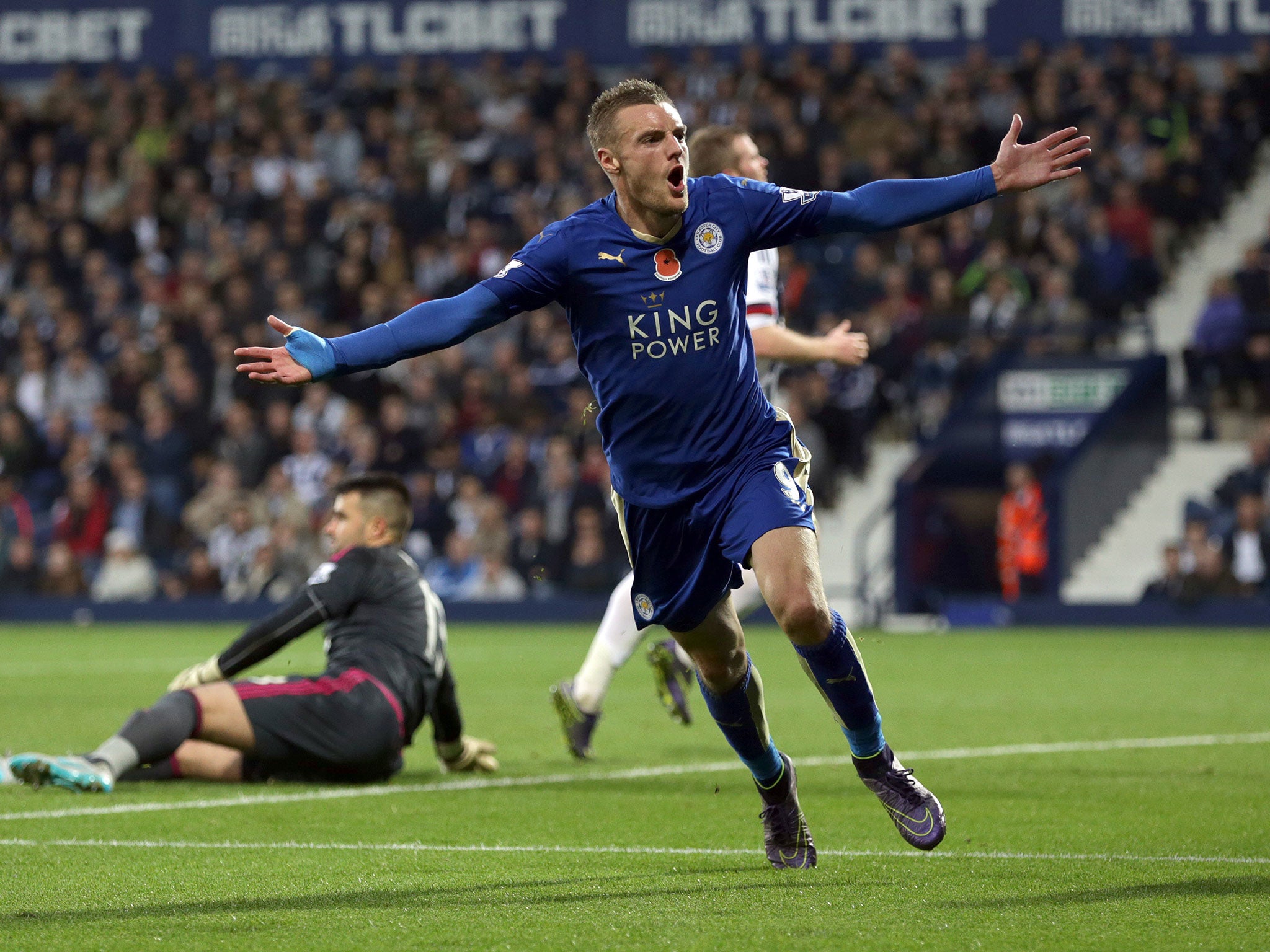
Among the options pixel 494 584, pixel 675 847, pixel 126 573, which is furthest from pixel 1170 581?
pixel 675 847

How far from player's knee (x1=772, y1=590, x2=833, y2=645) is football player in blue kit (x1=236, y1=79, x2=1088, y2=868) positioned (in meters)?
0.01

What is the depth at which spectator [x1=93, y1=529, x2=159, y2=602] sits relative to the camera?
70.4 feet

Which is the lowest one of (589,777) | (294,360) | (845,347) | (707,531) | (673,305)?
(589,777)

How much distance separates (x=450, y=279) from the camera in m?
22.6

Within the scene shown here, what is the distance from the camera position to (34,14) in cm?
2722

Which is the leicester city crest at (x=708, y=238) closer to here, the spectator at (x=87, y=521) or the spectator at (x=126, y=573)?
the spectator at (x=126, y=573)

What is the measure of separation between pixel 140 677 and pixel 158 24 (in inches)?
638

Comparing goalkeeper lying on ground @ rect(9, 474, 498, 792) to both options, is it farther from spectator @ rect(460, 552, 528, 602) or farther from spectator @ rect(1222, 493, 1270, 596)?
spectator @ rect(460, 552, 528, 602)

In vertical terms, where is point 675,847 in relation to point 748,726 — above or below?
below

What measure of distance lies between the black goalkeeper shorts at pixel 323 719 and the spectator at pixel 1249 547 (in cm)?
1254

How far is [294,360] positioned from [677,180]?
1199 mm

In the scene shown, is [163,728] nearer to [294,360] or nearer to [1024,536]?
[294,360]

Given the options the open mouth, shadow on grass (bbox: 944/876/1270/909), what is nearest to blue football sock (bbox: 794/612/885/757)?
shadow on grass (bbox: 944/876/1270/909)

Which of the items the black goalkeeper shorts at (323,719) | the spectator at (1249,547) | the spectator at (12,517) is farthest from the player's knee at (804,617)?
the spectator at (12,517)
